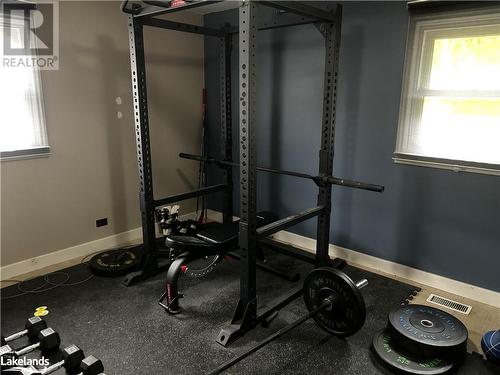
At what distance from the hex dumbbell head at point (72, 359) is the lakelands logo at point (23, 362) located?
171mm

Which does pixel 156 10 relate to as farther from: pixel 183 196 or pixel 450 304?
pixel 450 304

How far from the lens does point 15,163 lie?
8.70ft

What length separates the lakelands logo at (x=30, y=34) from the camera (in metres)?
2.50

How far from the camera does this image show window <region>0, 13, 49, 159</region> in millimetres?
2562

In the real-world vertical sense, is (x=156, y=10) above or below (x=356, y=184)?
above

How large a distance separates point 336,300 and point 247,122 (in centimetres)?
107

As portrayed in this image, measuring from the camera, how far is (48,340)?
1908 millimetres

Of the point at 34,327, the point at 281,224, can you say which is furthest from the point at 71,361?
the point at 281,224

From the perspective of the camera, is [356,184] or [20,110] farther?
[20,110]

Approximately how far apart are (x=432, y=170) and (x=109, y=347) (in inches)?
93.4

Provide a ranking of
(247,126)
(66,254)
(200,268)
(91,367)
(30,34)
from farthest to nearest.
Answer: (66,254), (200,268), (30,34), (247,126), (91,367)

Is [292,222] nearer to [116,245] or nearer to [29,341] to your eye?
[29,341]

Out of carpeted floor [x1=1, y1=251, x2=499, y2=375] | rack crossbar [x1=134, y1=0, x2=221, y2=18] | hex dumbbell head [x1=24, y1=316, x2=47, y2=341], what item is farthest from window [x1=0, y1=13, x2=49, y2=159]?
hex dumbbell head [x1=24, y1=316, x2=47, y2=341]

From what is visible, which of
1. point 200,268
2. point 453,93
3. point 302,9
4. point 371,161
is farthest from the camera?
point 200,268
